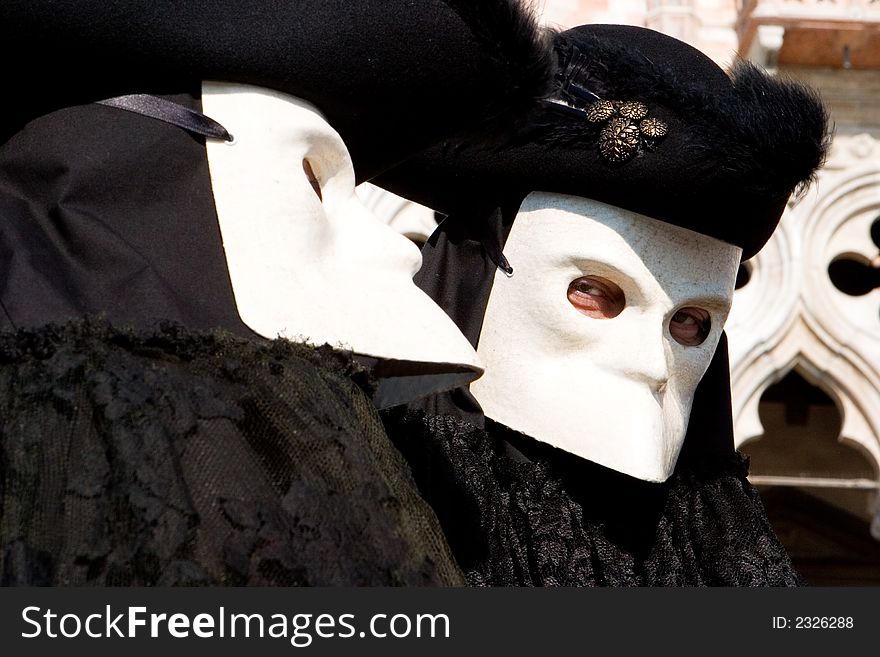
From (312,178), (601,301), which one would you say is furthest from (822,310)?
(312,178)

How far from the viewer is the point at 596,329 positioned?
2.51m

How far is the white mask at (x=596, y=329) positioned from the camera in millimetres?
2467

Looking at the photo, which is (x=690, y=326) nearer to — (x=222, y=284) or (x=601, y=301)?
(x=601, y=301)

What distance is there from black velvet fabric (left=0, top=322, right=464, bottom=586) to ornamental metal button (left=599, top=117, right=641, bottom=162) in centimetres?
109

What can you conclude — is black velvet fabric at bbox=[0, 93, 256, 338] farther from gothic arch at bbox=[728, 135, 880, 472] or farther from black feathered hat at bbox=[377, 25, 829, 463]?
gothic arch at bbox=[728, 135, 880, 472]

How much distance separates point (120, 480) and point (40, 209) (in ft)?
1.21

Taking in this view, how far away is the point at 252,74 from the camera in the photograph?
5.57 ft

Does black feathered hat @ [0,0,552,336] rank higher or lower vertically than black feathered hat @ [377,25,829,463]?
lower

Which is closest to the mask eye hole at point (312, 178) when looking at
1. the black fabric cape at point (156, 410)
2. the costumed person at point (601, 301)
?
the black fabric cape at point (156, 410)

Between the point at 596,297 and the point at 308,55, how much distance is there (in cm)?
98

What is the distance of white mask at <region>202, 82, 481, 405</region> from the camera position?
5.33 ft

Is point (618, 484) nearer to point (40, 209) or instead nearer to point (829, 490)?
point (40, 209)

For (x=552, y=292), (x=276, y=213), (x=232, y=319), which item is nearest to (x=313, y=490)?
(x=232, y=319)

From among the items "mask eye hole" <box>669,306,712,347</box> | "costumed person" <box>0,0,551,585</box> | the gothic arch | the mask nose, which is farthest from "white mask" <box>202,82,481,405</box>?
the gothic arch
